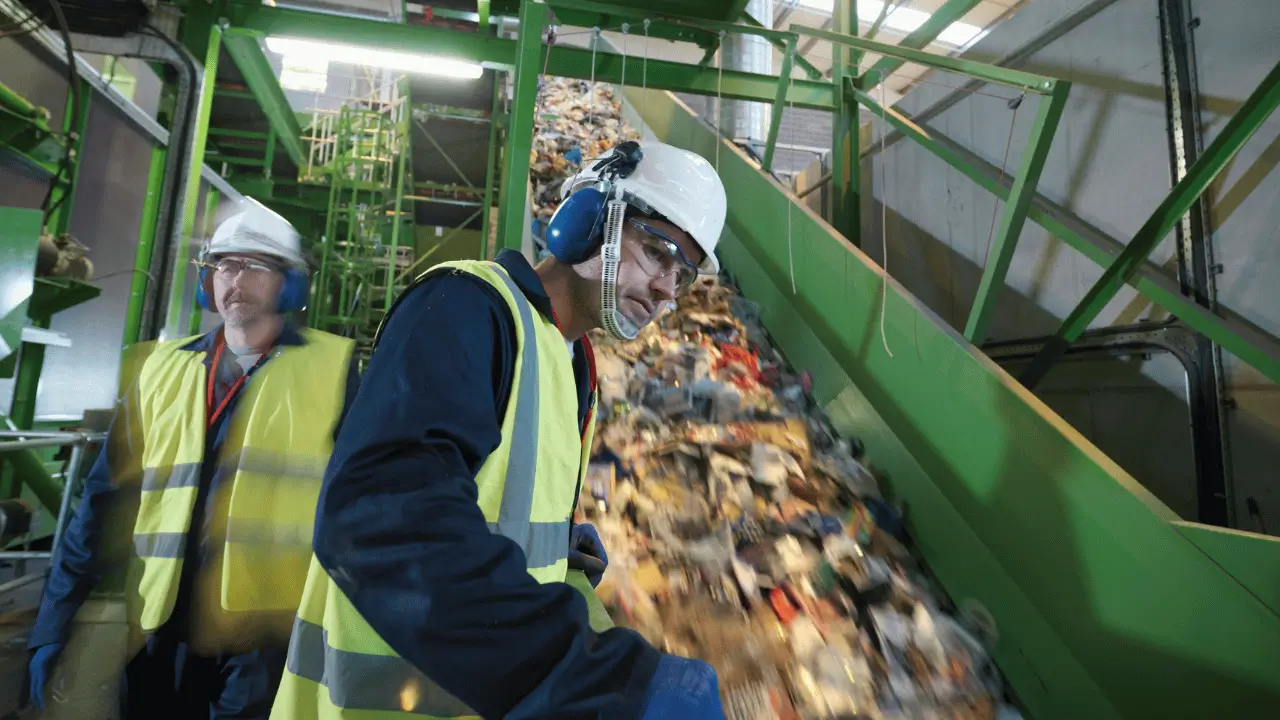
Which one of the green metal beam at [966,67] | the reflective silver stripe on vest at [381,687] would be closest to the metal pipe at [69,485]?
the reflective silver stripe on vest at [381,687]

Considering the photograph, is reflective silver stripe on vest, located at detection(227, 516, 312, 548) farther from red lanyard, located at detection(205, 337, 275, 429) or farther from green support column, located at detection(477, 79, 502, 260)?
green support column, located at detection(477, 79, 502, 260)

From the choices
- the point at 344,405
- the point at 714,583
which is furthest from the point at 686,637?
the point at 344,405

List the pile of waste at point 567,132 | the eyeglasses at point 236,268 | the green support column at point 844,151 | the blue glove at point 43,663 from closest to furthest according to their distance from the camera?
the blue glove at point 43,663 → the eyeglasses at point 236,268 → the green support column at point 844,151 → the pile of waste at point 567,132

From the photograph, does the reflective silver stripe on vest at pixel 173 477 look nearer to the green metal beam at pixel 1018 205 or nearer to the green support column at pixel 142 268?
the green support column at pixel 142 268

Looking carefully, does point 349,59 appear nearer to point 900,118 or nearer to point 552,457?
point 900,118

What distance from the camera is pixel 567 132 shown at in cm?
707

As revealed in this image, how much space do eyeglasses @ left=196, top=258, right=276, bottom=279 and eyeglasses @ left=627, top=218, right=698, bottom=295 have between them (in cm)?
155

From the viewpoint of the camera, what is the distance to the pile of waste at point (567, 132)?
19.5 ft

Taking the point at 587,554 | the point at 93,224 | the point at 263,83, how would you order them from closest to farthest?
the point at 587,554 < the point at 263,83 < the point at 93,224

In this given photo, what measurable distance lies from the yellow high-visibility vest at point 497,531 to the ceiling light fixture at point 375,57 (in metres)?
3.81

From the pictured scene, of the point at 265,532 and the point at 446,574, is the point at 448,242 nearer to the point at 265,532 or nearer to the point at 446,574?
the point at 265,532

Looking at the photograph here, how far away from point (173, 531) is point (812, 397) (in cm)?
297

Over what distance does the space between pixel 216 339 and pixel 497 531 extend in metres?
1.74

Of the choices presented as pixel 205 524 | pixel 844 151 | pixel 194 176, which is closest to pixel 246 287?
pixel 205 524
